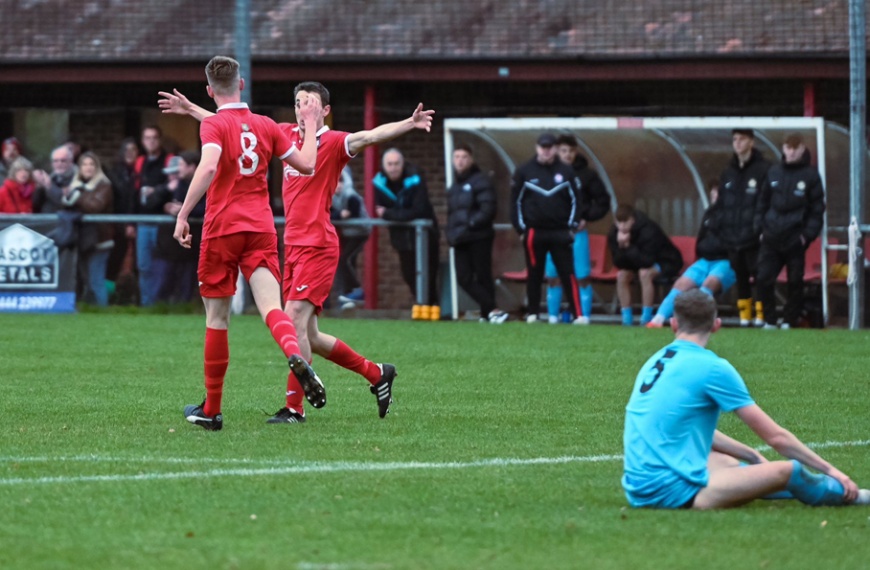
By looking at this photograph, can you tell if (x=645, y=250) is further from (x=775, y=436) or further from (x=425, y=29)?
(x=775, y=436)

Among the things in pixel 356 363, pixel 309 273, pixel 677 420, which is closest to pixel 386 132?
pixel 309 273

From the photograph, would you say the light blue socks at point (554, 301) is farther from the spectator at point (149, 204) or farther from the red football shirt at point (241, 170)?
the red football shirt at point (241, 170)

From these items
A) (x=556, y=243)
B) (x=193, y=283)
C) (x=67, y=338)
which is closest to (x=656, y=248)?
(x=556, y=243)

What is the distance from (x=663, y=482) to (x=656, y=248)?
12.3 meters

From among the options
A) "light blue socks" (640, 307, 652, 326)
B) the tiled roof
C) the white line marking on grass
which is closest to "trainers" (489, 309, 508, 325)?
"light blue socks" (640, 307, 652, 326)

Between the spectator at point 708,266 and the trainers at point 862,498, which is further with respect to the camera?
the spectator at point 708,266

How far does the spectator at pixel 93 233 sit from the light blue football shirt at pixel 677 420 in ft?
43.3

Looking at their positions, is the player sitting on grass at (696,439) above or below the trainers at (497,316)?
above

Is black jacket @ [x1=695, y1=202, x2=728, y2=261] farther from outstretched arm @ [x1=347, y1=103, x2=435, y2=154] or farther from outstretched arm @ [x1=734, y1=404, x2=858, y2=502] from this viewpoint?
outstretched arm @ [x1=734, y1=404, x2=858, y2=502]

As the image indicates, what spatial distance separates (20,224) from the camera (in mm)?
19266

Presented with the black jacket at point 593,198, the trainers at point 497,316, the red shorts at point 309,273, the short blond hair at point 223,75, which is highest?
the short blond hair at point 223,75

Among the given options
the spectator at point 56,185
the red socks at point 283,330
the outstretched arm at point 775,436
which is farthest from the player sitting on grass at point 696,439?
the spectator at point 56,185

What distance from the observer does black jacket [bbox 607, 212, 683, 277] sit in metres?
18.8

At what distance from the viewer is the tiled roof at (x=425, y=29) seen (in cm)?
2070
